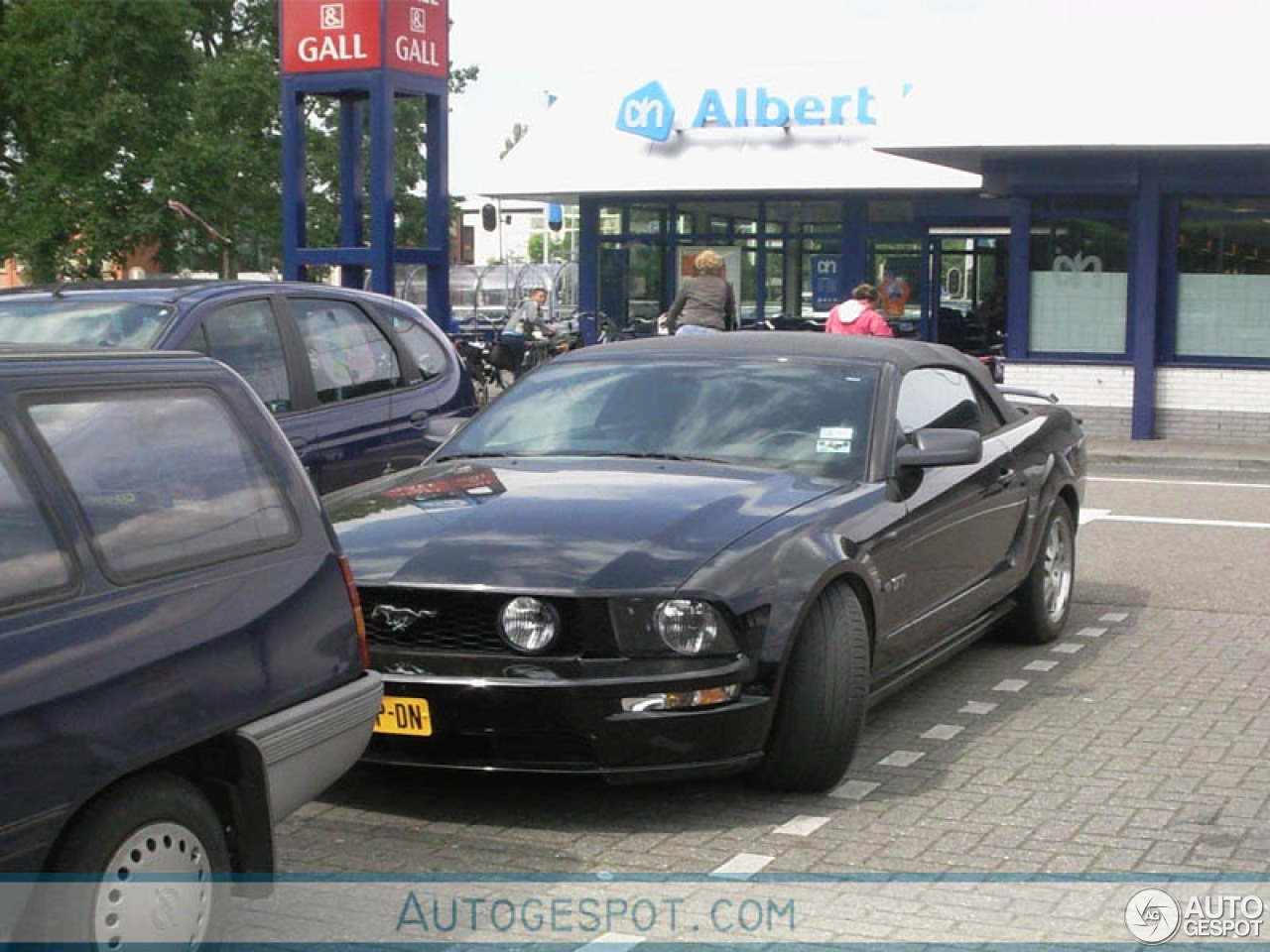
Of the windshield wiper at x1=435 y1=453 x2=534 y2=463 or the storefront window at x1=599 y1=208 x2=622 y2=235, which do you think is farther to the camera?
the storefront window at x1=599 y1=208 x2=622 y2=235

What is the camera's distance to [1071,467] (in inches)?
366

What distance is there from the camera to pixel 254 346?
8.66m

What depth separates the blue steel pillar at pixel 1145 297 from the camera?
65.1 feet

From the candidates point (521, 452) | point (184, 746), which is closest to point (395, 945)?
point (184, 746)

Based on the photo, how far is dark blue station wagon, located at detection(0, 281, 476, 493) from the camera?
8227 millimetres

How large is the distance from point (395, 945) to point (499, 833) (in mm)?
977

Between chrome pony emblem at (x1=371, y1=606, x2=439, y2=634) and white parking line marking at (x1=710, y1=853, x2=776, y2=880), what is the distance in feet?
3.78

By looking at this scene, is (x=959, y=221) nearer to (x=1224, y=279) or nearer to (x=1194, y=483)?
(x=1224, y=279)

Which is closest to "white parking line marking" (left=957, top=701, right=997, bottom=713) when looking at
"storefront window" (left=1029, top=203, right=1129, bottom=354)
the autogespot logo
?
the autogespot logo

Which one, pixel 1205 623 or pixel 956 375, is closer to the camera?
pixel 956 375

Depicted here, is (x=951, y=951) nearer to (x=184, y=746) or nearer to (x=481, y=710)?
(x=481, y=710)

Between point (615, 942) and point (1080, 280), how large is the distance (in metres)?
16.9

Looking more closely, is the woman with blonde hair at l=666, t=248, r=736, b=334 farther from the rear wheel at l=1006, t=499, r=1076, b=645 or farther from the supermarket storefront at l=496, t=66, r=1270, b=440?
the rear wheel at l=1006, t=499, r=1076, b=645

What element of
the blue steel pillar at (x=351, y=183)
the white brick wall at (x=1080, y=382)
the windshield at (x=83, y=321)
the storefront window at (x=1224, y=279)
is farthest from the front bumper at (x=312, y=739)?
the storefront window at (x=1224, y=279)
